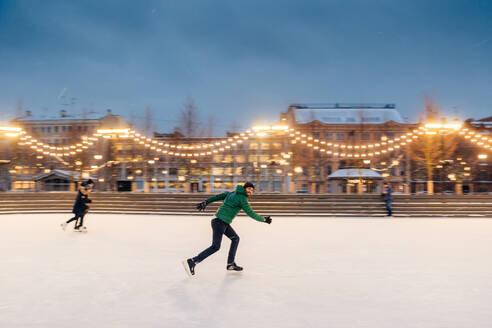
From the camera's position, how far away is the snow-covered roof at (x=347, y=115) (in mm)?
56156

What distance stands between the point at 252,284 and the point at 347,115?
5675 centimetres

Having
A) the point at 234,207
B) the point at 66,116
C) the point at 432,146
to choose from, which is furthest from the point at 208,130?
the point at 234,207

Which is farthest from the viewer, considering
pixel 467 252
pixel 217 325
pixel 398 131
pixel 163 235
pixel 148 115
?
pixel 398 131

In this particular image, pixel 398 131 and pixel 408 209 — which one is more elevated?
pixel 398 131

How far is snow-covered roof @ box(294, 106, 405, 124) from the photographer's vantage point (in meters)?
56.2

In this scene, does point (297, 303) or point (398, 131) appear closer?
point (297, 303)

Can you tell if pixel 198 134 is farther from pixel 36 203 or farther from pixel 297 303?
pixel 297 303

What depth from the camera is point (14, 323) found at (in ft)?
11.8

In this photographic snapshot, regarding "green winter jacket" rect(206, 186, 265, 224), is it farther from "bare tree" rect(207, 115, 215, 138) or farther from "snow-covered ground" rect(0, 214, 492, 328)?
"bare tree" rect(207, 115, 215, 138)

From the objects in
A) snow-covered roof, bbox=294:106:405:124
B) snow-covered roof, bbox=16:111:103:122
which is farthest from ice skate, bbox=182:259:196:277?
snow-covered roof, bbox=294:106:405:124

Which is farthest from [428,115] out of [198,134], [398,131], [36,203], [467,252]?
[398,131]

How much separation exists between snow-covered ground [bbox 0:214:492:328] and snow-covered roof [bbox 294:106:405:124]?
48.2 metres

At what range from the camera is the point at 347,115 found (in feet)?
192

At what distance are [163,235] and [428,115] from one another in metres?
21.9
